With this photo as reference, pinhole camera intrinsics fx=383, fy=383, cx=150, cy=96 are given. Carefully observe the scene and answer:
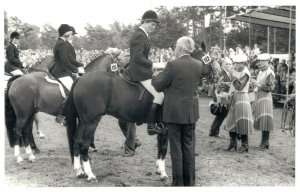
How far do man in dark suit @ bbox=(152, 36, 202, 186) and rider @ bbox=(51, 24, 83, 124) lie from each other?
2718mm

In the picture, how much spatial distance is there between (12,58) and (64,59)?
197 cm

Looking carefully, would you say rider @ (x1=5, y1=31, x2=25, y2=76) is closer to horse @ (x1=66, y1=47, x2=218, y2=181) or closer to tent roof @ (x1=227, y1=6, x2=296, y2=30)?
horse @ (x1=66, y1=47, x2=218, y2=181)

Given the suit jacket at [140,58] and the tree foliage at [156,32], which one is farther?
the tree foliage at [156,32]

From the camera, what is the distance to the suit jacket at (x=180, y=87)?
5.11 metres

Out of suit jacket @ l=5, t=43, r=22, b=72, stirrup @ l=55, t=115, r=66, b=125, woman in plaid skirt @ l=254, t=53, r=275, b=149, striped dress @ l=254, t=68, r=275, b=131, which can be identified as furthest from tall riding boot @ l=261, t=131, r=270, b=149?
suit jacket @ l=5, t=43, r=22, b=72

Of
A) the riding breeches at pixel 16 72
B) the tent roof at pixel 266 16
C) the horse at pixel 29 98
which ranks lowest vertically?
the horse at pixel 29 98

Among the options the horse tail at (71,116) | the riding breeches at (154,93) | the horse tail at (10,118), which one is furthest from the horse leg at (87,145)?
the horse tail at (10,118)

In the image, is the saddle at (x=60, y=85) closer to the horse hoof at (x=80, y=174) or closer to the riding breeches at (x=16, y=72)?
the riding breeches at (x=16, y=72)

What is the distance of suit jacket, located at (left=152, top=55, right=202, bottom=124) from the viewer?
511cm

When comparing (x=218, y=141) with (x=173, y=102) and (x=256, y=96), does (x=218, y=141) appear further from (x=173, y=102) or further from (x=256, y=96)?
(x=173, y=102)

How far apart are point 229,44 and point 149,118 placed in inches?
1172

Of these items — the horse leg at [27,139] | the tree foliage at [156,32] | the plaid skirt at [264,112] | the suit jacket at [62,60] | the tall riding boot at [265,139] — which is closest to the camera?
the suit jacket at [62,60]

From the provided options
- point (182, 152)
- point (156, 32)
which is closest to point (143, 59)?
point (182, 152)

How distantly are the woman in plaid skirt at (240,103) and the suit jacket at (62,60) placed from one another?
3265 mm
